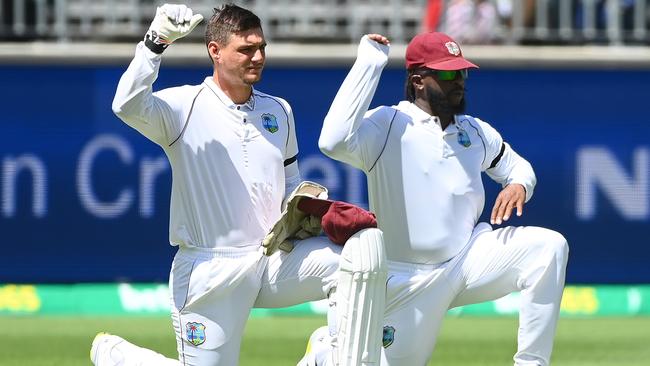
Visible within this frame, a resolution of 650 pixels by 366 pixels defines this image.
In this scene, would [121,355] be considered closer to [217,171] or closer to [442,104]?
[217,171]

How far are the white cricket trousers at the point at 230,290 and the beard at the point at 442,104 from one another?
0.86 meters

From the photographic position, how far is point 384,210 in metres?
6.59

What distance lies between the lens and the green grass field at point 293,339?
8695 mm

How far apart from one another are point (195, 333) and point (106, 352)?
633 mm

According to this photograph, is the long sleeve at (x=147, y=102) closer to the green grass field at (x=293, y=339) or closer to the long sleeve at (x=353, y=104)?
the long sleeve at (x=353, y=104)

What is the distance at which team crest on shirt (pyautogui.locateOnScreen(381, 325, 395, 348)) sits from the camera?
6.46 meters

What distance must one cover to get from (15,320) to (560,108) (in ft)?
16.1

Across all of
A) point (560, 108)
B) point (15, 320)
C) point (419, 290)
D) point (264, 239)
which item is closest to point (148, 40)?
point (264, 239)

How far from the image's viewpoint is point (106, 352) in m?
6.69

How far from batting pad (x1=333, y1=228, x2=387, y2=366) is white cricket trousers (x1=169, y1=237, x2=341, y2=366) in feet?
0.94

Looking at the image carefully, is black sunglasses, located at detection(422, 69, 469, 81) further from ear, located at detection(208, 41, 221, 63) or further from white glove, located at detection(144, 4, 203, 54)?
white glove, located at detection(144, 4, 203, 54)

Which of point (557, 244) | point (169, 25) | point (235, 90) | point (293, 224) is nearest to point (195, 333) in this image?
point (293, 224)

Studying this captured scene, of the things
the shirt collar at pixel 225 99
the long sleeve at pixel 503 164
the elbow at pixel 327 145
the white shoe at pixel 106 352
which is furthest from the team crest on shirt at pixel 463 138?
the white shoe at pixel 106 352

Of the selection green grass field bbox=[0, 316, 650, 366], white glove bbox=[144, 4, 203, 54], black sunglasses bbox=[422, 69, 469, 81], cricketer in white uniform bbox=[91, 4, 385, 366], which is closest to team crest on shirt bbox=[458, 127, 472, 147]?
black sunglasses bbox=[422, 69, 469, 81]
